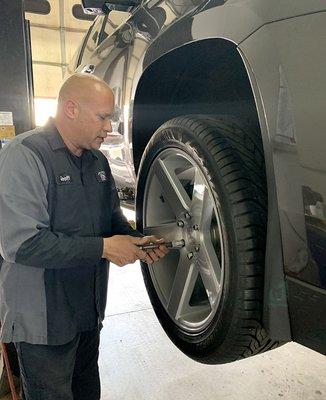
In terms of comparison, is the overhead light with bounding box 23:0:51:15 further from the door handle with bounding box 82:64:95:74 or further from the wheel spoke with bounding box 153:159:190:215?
the wheel spoke with bounding box 153:159:190:215

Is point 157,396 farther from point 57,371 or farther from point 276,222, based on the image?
point 276,222

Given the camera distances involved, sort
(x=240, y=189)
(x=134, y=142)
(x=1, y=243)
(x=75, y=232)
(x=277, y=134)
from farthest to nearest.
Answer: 1. (x=134, y=142)
2. (x=75, y=232)
3. (x=1, y=243)
4. (x=240, y=189)
5. (x=277, y=134)

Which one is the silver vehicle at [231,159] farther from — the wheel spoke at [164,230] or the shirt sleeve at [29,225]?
the shirt sleeve at [29,225]

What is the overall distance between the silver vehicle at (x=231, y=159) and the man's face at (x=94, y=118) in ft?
0.59

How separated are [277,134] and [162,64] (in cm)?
68

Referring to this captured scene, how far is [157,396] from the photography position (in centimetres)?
171

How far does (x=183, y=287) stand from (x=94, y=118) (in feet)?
2.08

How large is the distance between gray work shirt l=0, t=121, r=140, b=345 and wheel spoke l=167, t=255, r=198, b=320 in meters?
0.27

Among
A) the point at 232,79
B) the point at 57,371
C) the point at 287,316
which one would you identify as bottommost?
the point at 57,371

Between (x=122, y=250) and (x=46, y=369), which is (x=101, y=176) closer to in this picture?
(x=122, y=250)

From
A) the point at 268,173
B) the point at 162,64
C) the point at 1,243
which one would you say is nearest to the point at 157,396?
the point at 1,243

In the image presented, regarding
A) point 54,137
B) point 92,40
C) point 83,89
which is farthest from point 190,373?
point 92,40

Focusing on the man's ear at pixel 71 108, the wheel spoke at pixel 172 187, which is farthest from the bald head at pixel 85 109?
the wheel spoke at pixel 172 187

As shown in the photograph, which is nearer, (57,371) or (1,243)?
(1,243)
